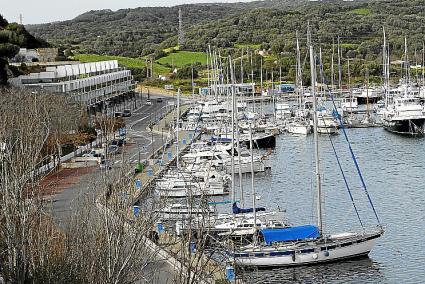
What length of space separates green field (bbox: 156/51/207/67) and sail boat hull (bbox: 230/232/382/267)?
96.6m

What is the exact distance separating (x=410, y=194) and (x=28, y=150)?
2730 centimetres

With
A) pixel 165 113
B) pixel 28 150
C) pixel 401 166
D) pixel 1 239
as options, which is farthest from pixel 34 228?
pixel 165 113

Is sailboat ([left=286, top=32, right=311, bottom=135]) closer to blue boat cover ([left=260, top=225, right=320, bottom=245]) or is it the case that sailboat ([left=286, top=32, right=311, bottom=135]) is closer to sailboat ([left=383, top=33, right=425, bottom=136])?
sailboat ([left=383, top=33, right=425, bottom=136])

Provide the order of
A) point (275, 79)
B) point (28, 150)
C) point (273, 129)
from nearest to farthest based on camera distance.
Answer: point (28, 150), point (273, 129), point (275, 79)

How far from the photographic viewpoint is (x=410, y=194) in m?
45.3

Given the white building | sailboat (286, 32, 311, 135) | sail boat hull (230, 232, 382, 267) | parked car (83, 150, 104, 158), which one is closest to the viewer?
sail boat hull (230, 232, 382, 267)

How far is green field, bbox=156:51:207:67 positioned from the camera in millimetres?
131075

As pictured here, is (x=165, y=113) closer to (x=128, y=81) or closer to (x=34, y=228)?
(x=128, y=81)

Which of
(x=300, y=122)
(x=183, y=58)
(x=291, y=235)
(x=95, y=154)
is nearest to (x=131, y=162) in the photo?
(x=291, y=235)

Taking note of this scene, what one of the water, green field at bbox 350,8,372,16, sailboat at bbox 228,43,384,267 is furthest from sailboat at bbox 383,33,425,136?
green field at bbox 350,8,372,16

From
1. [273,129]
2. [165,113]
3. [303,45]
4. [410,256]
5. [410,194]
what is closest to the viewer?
[410,256]

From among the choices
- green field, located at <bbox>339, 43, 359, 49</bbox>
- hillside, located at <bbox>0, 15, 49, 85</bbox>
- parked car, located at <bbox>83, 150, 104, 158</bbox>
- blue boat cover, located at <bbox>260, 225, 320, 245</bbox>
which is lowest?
parked car, located at <bbox>83, 150, 104, 158</bbox>

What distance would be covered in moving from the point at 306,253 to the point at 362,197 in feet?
43.8

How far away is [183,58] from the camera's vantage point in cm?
13588
